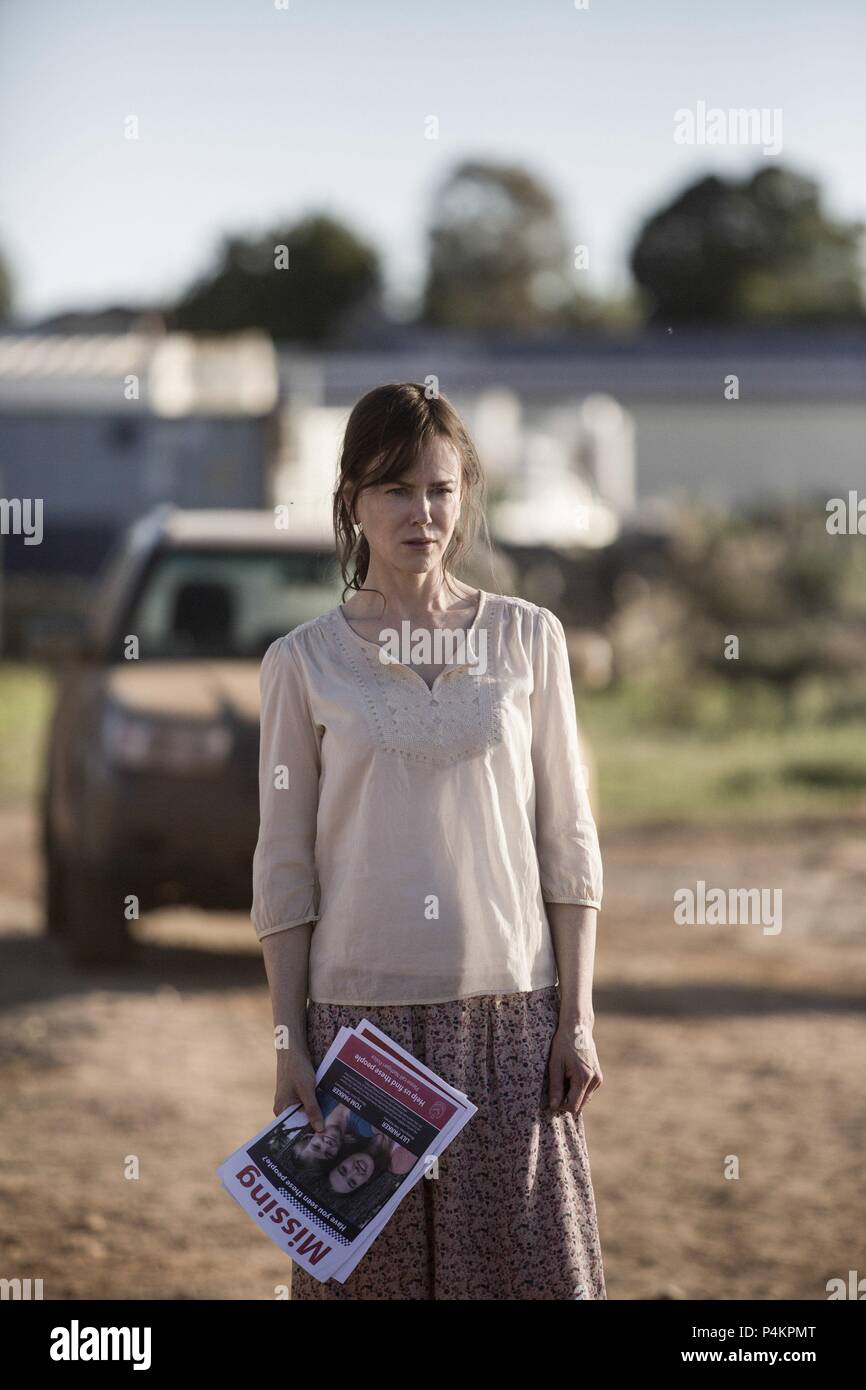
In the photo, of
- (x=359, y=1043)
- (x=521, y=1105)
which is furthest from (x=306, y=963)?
(x=521, y=1105)

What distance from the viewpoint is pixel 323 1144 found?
9.18 ft

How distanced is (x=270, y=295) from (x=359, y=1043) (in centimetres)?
6293

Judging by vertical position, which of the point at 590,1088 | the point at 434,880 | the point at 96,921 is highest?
the point at 434,880

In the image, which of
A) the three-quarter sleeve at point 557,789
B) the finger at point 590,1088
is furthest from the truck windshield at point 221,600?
the finger at point 590,1088

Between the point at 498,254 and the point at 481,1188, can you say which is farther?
the point at 498,254

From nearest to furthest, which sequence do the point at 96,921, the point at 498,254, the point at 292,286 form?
1. the point at 96,921
2. the point at 292,286
3. the point at 498,254

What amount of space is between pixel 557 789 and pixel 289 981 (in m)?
0.51

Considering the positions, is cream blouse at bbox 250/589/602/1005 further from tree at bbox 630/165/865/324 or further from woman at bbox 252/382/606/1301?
tree at bbox 630/165/865/324

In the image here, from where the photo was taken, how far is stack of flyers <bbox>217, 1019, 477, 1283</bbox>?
2732 mm

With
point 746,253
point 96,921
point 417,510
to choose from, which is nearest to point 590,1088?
point 417,510

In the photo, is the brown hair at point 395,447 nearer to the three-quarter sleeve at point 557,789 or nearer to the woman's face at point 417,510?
the woman's face at point 417,510

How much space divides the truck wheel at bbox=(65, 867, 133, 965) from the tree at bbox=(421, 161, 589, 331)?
208ft

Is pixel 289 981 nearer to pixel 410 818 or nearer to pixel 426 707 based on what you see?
pixel 410 818

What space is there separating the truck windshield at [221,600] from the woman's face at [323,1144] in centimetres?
528
